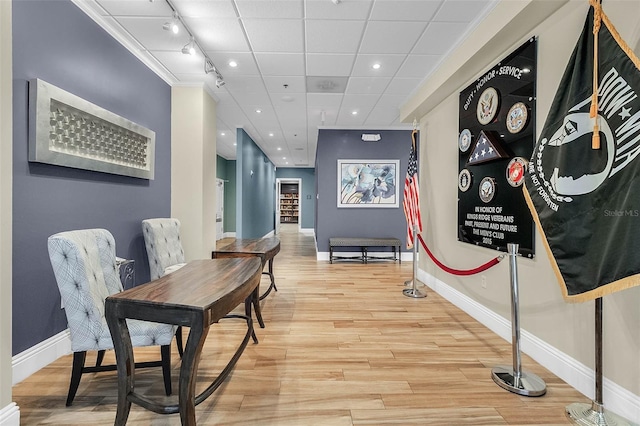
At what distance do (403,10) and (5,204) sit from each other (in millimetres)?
3179

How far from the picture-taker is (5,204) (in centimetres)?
148

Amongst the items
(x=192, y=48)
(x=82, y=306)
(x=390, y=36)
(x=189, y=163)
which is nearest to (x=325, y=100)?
(x=390, y=36)

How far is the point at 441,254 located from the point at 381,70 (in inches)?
101

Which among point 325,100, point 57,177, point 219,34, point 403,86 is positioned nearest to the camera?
point 57,177

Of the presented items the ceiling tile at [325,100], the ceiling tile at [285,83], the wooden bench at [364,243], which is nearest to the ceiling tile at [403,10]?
the ceiling tile at [285,83]

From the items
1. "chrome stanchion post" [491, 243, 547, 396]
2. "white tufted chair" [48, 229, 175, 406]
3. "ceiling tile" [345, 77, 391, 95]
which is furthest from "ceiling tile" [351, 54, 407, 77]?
"white tufted chair" [48, 229, 175, 406]

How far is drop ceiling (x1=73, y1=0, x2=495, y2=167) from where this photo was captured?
2588 mm

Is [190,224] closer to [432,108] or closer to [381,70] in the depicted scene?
[381,70]

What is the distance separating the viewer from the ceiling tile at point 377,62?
135 inches

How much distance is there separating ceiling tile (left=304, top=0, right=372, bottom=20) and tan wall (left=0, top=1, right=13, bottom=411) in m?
2.04

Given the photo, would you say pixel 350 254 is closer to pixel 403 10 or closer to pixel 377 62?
pixel 377 62

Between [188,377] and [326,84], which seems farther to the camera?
[326,84]

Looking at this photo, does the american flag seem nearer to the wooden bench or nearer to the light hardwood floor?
the light hardwood floor

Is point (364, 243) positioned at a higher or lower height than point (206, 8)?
lower
